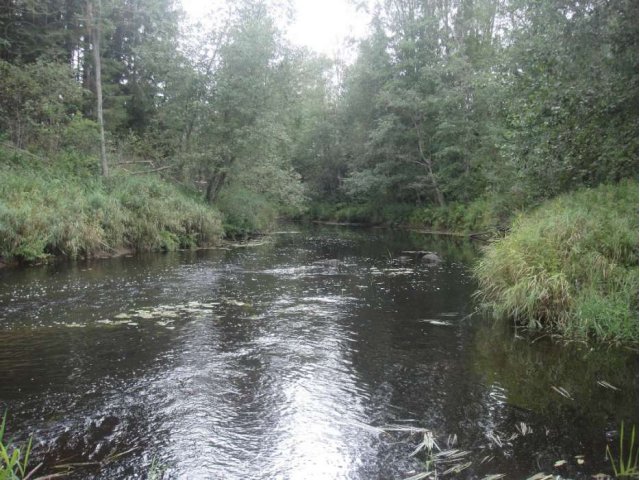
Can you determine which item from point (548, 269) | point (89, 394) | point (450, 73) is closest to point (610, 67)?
point (548, 269)

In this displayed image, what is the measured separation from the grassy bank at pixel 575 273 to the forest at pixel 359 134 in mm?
39

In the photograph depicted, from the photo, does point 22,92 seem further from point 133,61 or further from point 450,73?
point 450,73

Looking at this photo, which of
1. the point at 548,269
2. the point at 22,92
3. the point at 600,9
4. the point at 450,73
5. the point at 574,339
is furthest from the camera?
the point at 450,73

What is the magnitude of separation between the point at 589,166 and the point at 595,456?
1053 centimetres

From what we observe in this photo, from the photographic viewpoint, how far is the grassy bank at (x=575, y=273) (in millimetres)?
8273

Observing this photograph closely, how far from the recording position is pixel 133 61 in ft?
116

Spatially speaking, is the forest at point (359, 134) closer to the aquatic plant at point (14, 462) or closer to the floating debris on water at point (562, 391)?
the floating debris on water at point (562, 391)

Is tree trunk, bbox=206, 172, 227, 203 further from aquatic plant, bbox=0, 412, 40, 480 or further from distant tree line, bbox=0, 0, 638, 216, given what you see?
aquatic plant, bbox=0, 412, 40, 480

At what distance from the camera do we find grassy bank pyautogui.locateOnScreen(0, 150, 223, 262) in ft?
52.1

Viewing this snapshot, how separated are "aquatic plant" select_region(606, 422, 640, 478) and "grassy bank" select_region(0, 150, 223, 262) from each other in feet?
53.6

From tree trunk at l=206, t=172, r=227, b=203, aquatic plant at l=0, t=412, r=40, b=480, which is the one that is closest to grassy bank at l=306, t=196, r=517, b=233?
tree trunk at l=206, t=172, r=227, b=203

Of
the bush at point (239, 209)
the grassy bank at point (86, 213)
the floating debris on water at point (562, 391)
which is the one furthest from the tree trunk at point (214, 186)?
the floating debris on water at point (562, 391)

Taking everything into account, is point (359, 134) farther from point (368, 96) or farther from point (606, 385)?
point (606, 385)

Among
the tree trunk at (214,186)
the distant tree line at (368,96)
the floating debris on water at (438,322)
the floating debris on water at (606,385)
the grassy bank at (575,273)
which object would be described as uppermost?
the distant tree line at (368,96)
